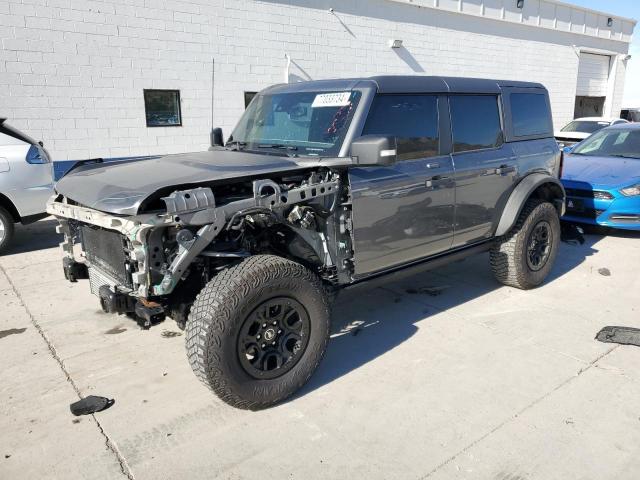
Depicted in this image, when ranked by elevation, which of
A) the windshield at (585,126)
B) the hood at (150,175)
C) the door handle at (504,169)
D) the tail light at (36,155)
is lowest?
the tail light at (36,155)

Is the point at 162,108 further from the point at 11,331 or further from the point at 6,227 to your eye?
the point at 11,331

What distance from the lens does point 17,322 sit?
450cm

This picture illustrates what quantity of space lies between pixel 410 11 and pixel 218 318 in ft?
41.9

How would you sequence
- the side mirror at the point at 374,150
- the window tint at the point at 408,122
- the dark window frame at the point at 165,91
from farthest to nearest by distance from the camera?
1. the dark window frame at the point at 165,91
2. the window tint at the point at 408,122
3. the side mirror at the point at 374,150

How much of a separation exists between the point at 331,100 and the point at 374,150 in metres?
0.82

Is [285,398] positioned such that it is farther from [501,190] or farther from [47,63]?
[47,63]

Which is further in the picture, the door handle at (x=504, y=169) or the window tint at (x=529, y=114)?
the window tint at (x=529, y=114)

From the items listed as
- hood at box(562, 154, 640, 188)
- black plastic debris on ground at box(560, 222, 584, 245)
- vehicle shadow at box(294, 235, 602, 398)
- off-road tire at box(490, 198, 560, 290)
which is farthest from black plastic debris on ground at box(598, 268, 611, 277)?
hood at box(562, 154, 640, 188)

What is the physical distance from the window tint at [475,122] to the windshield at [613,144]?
4355 millimetres

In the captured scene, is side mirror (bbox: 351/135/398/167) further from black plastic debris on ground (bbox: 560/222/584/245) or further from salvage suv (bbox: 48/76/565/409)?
black plastic debris on ground (bbox: 560/222/584/245)

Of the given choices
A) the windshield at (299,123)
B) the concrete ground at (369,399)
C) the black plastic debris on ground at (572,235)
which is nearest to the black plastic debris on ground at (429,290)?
the concrete ground at (369,399)

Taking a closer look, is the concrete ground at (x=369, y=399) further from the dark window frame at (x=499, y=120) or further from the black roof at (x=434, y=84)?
the black roof at (x=434, y=84)

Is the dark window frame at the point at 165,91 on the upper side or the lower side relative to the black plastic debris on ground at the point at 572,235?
upper

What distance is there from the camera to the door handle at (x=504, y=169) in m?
4.58
